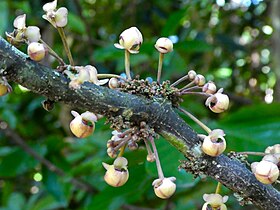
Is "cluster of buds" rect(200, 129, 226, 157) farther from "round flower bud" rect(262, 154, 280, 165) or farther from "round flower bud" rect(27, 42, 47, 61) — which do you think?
"round flower bud" rect(27, 42, 47, 61)

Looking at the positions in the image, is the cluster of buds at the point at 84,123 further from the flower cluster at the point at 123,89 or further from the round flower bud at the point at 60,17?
the round flower bud at the point at 60,17

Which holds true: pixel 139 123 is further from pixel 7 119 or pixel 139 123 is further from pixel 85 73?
pixel 7 119

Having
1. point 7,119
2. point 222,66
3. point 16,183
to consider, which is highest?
point 222,66

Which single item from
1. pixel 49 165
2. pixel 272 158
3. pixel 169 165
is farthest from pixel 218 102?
pixel 49 165

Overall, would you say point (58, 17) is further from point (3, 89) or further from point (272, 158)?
point (272, 158)

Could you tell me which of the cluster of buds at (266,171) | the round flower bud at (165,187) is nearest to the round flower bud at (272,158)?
the cluster of buds at (266,171)

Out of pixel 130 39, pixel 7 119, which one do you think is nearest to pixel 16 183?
pixel 7 119
